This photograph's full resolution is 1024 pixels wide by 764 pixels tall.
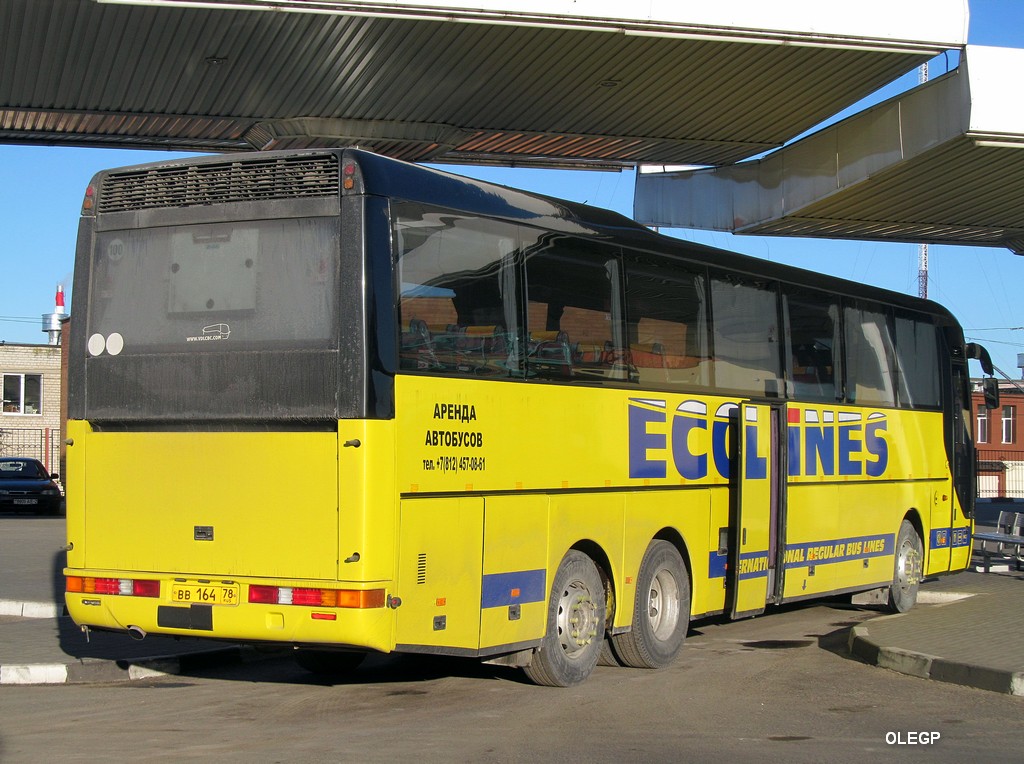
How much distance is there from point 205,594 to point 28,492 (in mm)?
29118

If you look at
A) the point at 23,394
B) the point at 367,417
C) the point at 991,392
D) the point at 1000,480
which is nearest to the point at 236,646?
the point at 367,417

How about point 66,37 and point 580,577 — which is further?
point 66,37

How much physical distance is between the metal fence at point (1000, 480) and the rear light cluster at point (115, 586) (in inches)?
2069

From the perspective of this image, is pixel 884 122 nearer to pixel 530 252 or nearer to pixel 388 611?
pixel 530 252

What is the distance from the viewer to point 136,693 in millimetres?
9633

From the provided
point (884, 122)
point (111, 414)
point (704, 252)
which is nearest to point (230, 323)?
point (111, 414)

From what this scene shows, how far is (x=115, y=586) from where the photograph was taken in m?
8.81

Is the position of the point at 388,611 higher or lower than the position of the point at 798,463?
lower

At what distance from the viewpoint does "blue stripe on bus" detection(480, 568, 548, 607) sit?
352 inches

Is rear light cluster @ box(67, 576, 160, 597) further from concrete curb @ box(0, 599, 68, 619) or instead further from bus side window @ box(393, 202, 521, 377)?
concrete curb @ box(0, 599, 68, 619)

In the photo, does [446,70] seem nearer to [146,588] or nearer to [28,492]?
[146,588]

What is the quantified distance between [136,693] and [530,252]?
457 cm

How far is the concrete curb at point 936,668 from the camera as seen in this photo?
32.0 ft

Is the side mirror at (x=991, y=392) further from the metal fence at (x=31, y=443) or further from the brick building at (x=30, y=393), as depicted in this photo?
the brick building at (x=30, y=393)
